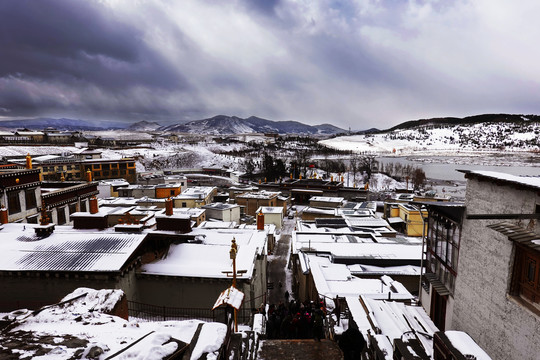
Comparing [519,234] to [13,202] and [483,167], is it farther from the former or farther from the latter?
[483,167]

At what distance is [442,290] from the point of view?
994 centimetres

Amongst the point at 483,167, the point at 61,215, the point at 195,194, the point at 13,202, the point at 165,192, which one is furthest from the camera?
the point at 483,167

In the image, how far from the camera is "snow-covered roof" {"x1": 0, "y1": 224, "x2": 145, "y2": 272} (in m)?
12.7

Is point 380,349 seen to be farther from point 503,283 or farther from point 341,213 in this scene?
point 341,213

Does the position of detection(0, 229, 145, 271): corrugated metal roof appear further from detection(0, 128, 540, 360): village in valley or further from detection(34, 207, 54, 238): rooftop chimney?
detection(34, 207, 54, 238): rooftop chimney

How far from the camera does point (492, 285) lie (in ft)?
25.1

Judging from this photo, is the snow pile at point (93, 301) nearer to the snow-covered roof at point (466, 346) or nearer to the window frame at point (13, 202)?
the snow-covered roof at point (466, 346)

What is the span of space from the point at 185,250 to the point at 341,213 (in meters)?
31.1

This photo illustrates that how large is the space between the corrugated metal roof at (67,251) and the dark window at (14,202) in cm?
1005

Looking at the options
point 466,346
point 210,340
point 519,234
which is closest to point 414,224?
point 466,346

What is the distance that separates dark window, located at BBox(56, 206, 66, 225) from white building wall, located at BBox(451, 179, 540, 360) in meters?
29.7

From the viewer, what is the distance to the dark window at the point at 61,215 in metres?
27.0

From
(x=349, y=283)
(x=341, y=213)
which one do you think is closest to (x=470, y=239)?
(x=349, y=283)

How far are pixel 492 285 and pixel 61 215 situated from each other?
3099 centimetres
